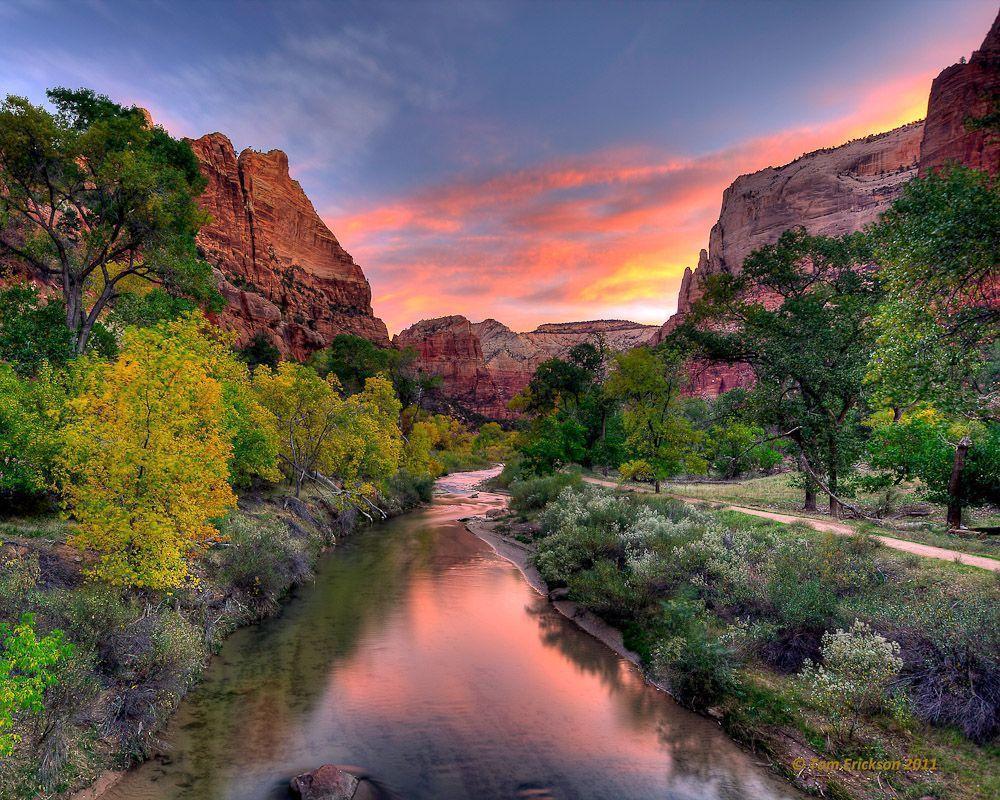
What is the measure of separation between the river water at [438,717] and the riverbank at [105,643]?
0.61m

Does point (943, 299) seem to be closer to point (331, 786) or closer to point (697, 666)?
point (697, 666)

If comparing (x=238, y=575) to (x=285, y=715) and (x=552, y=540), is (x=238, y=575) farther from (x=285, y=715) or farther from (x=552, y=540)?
(x=552, y=540)

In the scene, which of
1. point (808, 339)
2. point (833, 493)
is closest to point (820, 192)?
point (808, 339)

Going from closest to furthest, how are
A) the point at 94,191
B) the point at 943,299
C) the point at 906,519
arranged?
the point at 943,299, the point at 94,191, the point at 906,519

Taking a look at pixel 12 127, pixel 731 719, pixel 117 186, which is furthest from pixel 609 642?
pixel 12 127

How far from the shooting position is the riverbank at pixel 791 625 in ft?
27.1

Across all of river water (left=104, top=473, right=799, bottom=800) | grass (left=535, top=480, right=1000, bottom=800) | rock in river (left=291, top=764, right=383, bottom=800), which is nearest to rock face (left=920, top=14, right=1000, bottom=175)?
grass (left=535, top=480, right=1000, bottom=800)

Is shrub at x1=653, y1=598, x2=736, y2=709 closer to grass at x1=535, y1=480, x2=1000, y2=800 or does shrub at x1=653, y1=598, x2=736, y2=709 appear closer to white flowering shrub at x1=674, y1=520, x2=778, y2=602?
grass at x1=535, y1=480, x2=1000, y2=800

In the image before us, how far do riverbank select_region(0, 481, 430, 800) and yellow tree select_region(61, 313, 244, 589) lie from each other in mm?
933

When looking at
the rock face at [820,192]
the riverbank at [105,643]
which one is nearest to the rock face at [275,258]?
the riverbank at [105,643]

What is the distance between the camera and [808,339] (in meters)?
20.5

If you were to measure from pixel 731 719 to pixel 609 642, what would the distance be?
5273 mm

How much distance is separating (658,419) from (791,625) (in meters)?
18.3

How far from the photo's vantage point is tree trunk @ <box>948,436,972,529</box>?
16531 millimetres
